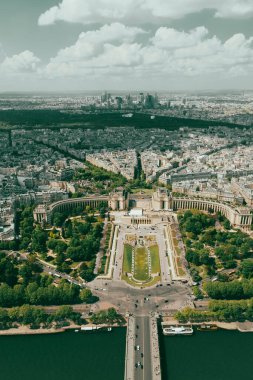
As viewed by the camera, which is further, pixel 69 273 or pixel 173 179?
pixel 173 179

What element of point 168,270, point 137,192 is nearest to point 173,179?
point 137,192

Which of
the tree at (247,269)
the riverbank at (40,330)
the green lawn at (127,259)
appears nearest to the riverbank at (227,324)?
the riverbank at (40,330)

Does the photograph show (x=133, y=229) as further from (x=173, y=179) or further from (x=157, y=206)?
(x=173, y=179)

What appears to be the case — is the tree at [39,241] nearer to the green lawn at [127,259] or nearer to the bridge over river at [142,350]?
the green lawn at [127,259]

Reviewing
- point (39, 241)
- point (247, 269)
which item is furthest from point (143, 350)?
point (39, 241)

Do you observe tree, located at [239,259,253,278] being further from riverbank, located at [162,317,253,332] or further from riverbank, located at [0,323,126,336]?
riverbank, located at [0,323,126,336]

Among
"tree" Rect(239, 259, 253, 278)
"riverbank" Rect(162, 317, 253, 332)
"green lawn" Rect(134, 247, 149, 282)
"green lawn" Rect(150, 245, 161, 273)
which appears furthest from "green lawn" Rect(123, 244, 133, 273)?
"tree" Rect(239, 259, 253, 278)

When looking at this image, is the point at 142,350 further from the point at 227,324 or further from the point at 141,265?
the point at 141,265

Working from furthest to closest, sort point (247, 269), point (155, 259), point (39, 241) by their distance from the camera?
point (39, 241)
point (155, 259)
point (247, 269)
